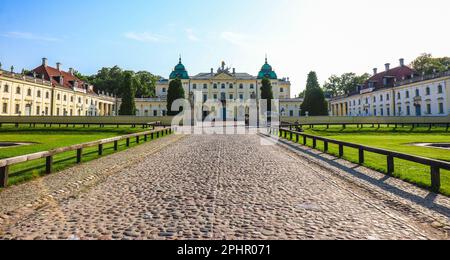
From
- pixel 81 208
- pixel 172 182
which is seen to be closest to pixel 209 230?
pixel 81 208

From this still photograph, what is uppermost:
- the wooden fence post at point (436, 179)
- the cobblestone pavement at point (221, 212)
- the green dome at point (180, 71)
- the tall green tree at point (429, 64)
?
the green dome at point (180, 71)

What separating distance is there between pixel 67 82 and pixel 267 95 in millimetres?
45725

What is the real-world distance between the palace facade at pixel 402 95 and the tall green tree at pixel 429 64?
16.3 ft

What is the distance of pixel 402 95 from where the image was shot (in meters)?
54.1

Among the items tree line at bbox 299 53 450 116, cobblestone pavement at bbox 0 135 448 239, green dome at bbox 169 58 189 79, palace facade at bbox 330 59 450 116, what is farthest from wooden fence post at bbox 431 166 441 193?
green dome at bbox 169 58 189 79

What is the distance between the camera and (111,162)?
10.0 metres

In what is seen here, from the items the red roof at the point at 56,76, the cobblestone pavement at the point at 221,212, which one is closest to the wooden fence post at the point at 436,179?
the cobblestone pavement at the point at 221,212

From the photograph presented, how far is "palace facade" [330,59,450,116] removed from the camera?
45.8 meters

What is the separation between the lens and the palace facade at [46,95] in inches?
1866

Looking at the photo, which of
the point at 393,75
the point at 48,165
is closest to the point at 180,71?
the point at 393,75

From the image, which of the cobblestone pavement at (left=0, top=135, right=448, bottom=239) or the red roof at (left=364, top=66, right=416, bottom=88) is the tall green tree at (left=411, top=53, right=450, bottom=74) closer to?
the red roof at (left=364, top=66, right=416, bottom=88)

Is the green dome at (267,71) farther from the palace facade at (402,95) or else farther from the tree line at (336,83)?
the palace facade at (402,95)

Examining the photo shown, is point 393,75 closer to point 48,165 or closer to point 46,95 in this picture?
point 48,165
